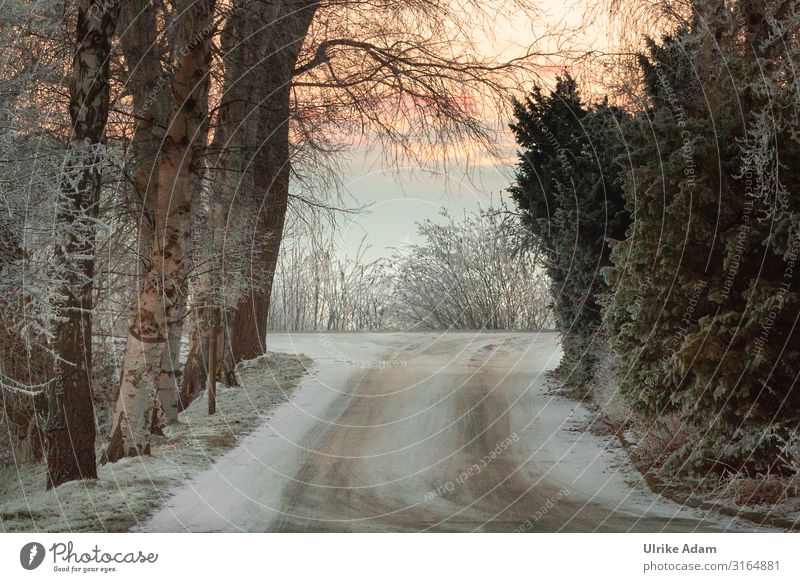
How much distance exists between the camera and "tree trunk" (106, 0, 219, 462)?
33.7ft

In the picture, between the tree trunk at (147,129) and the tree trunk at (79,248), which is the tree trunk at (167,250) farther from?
the tree trunk at (79,248)

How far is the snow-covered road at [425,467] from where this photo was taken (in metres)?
7.66

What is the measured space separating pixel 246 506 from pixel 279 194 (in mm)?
7698

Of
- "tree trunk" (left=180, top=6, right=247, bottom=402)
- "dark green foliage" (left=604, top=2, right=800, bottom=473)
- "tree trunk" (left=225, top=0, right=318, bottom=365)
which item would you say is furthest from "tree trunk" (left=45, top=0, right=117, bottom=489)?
"dark green foliage" (left=604, top=2, right=800, bottom=473)

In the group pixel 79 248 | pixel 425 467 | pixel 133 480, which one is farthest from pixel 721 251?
pixel 133 480

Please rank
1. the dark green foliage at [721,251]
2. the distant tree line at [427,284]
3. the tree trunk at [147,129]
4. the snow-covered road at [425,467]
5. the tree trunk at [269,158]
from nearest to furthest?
the snow-covered road at [425,467], the dark green foliage at [721,251], the tree trunk at [147,129], the tree trunk at [269,158], the distant tree line at [427,284]

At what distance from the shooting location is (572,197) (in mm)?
11797

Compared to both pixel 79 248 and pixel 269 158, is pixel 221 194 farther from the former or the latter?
pixel 79 248

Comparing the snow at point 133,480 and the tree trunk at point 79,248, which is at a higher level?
the tree trunk at point 79,248

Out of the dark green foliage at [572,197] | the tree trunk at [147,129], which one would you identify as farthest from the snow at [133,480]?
the dark green foliage at [572,197]
